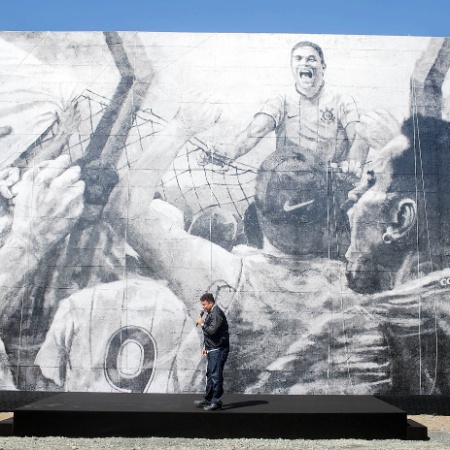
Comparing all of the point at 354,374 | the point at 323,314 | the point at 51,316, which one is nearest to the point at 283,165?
the point at 323,314

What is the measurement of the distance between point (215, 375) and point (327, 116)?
216 inches

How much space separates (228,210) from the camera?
1331 cm

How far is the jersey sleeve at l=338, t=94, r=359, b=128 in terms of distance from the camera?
44.7ft

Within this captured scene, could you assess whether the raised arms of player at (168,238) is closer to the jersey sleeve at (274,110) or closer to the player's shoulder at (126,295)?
the player's shoulder at (126,295)

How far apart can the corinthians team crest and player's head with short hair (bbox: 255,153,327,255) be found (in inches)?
29.1

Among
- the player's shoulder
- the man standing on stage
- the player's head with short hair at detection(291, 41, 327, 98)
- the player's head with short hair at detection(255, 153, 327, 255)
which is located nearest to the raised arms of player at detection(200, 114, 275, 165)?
the player's head with short hair at detection(255, 153, 327, 255)

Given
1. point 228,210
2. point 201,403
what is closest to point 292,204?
point 228,210

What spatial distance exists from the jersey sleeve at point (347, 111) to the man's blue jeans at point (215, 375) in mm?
5222

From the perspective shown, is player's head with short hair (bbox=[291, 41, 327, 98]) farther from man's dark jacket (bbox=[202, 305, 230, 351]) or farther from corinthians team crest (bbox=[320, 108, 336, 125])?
man's dark jacket (bbox=[202, 305, 230, 351])

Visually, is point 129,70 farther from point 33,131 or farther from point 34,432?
point 34,432

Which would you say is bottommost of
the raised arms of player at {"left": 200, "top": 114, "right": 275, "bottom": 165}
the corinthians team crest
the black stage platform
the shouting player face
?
the black stage platform

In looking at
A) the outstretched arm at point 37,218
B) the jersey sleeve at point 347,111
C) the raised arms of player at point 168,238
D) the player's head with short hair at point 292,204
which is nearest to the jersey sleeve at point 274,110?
the player's head with short hair at point 292,204

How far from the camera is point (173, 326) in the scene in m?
13.1

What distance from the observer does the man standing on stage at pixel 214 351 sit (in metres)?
9.80
